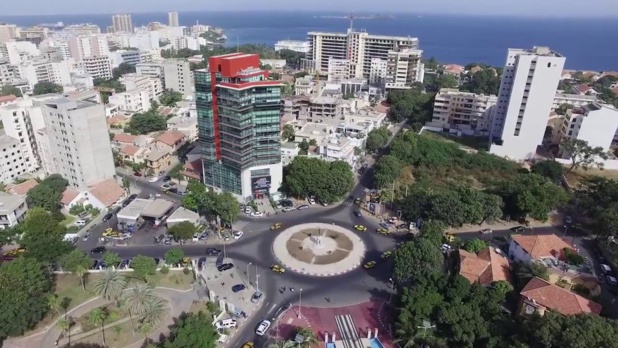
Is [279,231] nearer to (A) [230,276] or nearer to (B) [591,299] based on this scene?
(A) [230,276]

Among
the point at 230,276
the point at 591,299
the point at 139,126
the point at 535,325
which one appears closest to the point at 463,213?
the point at 591,299

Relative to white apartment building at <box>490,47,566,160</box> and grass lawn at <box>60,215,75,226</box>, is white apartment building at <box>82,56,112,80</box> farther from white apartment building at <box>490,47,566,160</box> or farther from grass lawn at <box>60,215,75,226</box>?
white apartment building at <box>490,47,566,160</box>

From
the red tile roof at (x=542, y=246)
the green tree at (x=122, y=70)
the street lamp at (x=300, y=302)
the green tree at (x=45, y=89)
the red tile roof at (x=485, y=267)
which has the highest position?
the green tree at (x=122, y=70)

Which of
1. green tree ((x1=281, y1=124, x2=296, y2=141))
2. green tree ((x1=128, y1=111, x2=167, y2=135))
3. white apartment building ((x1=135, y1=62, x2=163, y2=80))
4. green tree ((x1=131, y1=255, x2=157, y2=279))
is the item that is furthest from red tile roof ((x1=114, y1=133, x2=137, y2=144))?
white apartment building ((x1=135, y1=62, x2=163, y2=80))

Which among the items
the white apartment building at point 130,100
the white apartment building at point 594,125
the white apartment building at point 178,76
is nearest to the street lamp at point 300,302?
the white apartment building at point 594,125

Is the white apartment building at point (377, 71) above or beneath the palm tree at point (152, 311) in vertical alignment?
above

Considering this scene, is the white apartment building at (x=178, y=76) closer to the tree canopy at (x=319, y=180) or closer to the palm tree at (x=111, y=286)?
the tree canopy at (x=319, y=180)
